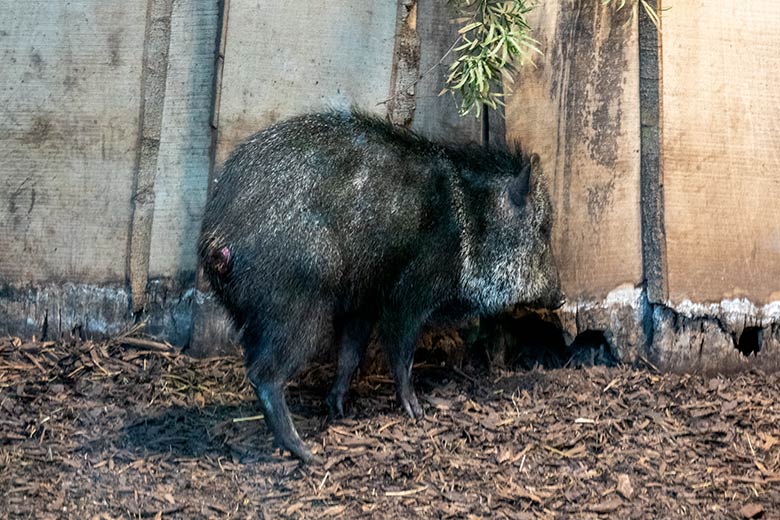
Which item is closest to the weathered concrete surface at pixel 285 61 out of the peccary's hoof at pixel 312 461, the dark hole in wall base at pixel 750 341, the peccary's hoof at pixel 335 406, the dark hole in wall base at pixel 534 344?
the peccary's hoof at pixel 335 406

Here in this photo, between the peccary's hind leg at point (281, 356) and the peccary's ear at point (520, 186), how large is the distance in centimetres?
120

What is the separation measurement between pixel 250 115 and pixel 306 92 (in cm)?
33

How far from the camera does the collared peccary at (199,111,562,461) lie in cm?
481

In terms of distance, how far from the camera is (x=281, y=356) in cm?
483

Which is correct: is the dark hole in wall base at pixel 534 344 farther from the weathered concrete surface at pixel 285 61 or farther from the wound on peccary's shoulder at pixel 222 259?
the wound on peccary's shoulder at pixel 222 259

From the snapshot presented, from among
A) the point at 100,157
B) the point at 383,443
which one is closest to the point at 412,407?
the point at 383,443

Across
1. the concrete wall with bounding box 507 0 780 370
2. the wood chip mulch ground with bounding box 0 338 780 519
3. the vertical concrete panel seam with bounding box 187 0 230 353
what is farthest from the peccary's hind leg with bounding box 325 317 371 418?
the concrete wall with bounding box 507 0 780 370

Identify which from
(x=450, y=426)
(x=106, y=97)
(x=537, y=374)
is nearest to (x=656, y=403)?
(x=537, y=374)

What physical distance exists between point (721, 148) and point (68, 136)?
357cm

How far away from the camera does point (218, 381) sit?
5.59 m

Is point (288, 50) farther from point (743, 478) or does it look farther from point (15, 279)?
point (743, 478)

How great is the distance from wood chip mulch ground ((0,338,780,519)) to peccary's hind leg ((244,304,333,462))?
121 mm

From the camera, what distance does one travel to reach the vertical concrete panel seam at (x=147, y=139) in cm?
589

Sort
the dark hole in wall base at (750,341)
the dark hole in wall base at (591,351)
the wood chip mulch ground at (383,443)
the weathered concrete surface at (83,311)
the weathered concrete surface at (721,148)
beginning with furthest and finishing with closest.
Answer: the weathered concrete surface at (83,311) < the dark hole in wall base at (591,351) < the dark hole in wall base at (750,341) < the weathered concrete surface at (721,148) < the wood chip mulch ground at (383,443)
